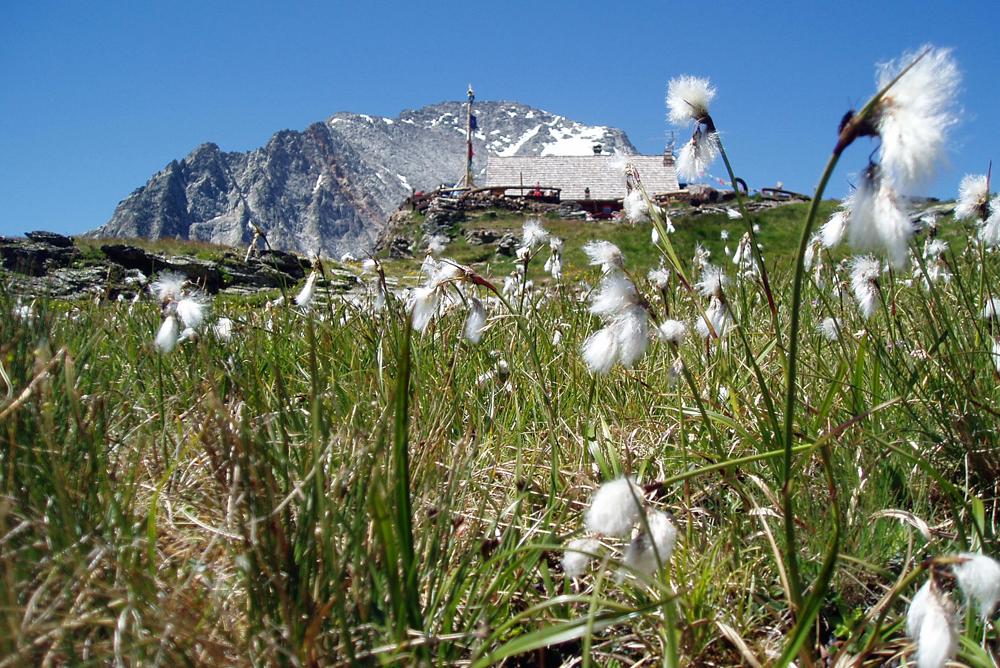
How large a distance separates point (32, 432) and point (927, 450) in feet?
7.74

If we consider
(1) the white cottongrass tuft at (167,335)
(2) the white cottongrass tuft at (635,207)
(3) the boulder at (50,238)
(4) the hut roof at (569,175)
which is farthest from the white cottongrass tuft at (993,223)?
(4) the hut roof at (569,175)

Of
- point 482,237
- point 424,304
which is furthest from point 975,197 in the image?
point 482,237

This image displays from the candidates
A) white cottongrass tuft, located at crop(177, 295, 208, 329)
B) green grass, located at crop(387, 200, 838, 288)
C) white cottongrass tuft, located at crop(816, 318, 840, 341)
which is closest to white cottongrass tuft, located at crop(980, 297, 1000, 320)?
Answer: white cottongrass tuft, located at crop(816, 318, 840, 341)

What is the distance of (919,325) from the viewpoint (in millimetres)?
2854

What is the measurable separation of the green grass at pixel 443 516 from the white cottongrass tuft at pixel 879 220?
0.36 metres

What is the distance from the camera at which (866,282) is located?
113 inches

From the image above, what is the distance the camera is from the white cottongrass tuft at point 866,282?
9.19 ft

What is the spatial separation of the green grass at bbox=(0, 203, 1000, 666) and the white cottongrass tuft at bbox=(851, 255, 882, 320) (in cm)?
17

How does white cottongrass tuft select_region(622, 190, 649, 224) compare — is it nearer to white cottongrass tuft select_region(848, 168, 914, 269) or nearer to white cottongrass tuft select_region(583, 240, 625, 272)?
white cottongrass tuft select_region(583, 240, 625, 272)

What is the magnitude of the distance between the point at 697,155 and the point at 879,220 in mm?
1007

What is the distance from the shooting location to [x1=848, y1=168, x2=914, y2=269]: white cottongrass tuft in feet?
3.28

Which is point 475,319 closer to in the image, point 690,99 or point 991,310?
point 690,99

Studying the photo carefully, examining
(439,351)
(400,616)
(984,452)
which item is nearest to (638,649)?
(400,616)

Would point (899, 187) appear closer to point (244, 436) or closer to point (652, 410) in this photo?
point (244, 436)
